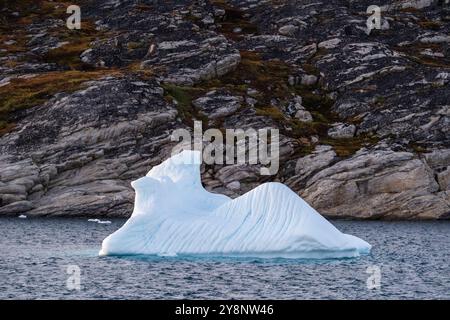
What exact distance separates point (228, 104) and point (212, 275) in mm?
77972

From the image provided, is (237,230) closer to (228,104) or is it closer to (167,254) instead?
A: (167,254)

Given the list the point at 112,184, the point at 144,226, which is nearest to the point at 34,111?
the point at 112,184

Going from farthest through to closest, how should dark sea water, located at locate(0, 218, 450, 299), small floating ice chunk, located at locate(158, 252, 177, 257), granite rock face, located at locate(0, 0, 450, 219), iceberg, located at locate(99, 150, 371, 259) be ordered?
granite rock face, located at locate(0, 0, 450, 219), small floating ice chunk, located at locate(158, 252, 177, 257), iceberg, located at locate(99, 150, 371, 259), dark sea water, located at locate(0, 218, 450, 299)

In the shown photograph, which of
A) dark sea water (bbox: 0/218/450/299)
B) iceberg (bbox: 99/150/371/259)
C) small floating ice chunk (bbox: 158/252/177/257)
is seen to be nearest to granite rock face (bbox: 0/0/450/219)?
dark sea water (bbox: 0/218/450/299)

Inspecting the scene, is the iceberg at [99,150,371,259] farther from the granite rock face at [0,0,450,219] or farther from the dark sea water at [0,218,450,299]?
the granite rock face at [0,0,450,219]

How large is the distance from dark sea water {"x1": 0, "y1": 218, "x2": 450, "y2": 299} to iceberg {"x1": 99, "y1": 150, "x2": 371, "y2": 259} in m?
1.03

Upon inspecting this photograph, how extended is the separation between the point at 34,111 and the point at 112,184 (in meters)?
19.7

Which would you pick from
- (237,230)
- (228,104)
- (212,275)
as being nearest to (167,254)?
(237,230)

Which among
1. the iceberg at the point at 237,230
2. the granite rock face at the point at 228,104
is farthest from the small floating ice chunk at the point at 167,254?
the granite rock face at the point at 228,104

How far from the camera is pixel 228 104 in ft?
461

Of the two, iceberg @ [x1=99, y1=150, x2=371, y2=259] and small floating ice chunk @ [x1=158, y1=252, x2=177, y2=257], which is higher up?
iceberg @ [x1=99, y1=150, x2=371, y2=259]

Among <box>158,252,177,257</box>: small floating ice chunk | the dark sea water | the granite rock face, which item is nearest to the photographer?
the dark sea water

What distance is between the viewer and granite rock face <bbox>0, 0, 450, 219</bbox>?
4909 inches
